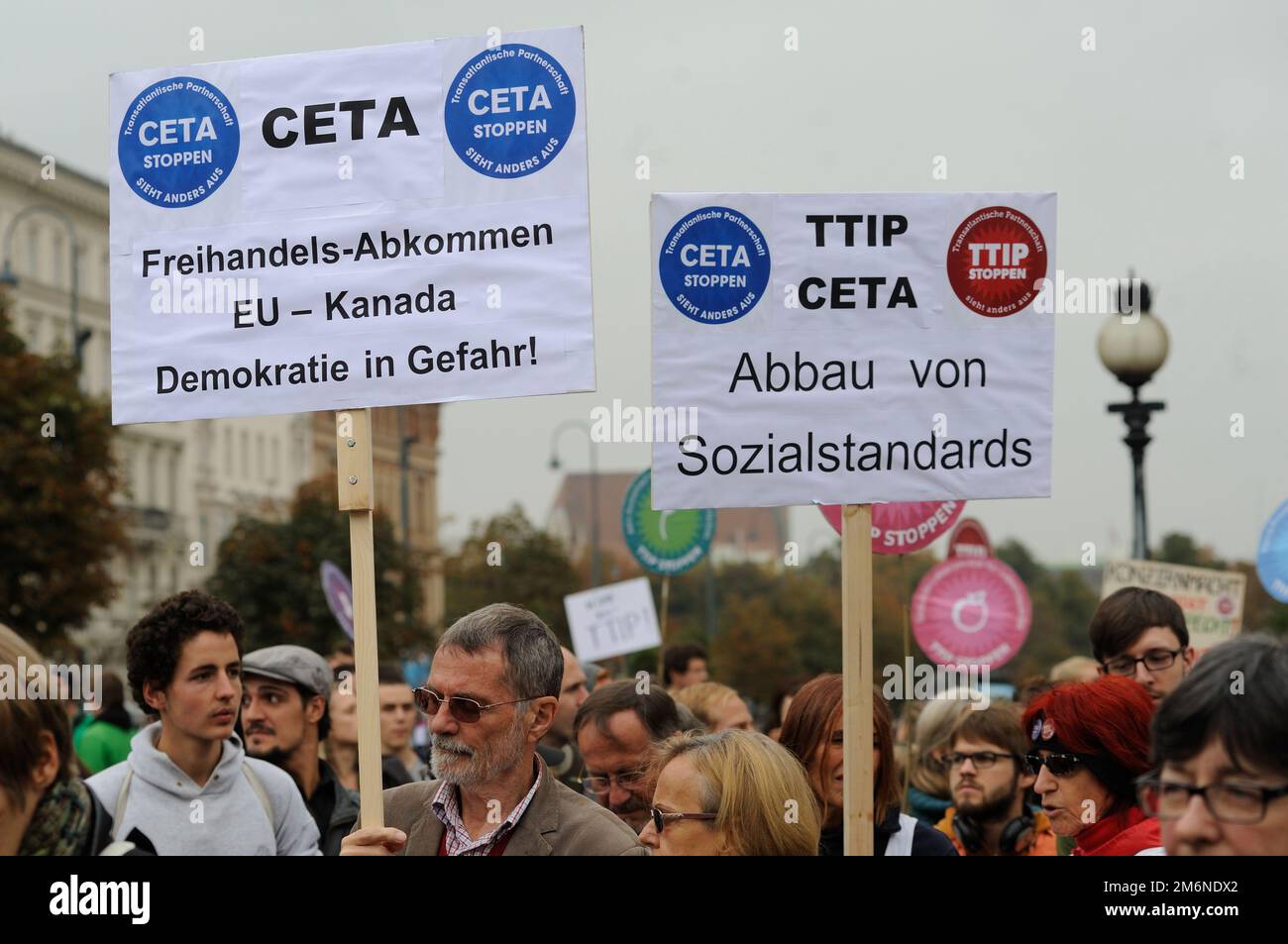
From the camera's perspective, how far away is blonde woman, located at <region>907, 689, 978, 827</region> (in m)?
7.59

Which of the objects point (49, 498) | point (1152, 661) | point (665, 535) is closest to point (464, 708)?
point (1152, 661)

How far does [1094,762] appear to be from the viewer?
15.7 ft

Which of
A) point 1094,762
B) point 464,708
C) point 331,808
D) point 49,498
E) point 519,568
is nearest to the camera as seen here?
point 464,708

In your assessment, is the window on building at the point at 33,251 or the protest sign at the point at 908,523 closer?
the protest sign at the point at 908,523

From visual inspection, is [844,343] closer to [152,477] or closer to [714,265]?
[714,265]

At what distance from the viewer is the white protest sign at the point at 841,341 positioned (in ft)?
17.9

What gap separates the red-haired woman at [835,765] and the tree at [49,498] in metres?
30.0

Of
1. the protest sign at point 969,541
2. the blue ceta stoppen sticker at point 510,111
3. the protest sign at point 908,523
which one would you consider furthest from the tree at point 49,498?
the blue ceta stoppen sticker at point 510,111

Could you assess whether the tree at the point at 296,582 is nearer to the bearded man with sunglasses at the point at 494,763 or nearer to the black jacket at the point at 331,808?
the black jacket at the point at 331,808

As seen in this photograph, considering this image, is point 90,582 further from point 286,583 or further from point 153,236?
point 153,236

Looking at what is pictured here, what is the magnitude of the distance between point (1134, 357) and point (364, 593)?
29.8 ft

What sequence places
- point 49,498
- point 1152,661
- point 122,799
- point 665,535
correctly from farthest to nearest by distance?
1. point 49,498
2. point 665,535
3. point 1152,661
4. point 122,799

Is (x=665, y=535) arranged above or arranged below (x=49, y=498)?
below

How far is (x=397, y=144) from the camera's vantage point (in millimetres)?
5066
